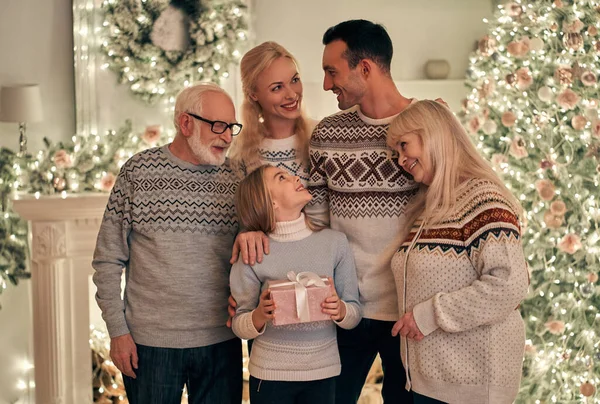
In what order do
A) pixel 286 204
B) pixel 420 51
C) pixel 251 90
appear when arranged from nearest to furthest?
pixel 286 204, pixel 251 90, pixel 420 51

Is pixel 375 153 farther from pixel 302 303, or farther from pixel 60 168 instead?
pixel 60 168

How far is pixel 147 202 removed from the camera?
8.49ft

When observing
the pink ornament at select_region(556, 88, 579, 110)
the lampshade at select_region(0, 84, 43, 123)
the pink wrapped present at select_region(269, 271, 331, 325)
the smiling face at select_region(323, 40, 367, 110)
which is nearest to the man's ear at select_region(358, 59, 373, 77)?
the smiling face at select_region(323, 40, 367, 110)

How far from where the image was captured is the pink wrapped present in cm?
230

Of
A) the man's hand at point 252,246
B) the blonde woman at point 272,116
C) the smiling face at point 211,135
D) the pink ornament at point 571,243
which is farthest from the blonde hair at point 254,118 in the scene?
the pink ornament at point 571,243

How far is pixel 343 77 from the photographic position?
2.73 metres

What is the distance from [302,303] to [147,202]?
639 mm

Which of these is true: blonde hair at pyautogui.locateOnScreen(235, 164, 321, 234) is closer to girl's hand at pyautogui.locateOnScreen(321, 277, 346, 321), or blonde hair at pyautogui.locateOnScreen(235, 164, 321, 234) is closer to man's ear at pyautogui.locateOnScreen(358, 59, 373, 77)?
girl's hand at pyautogui.locateOnScreen(321, 277, 346, 321)

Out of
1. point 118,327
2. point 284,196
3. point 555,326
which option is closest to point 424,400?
point 284,196

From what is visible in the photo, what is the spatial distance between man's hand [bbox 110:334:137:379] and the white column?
1.88 meters

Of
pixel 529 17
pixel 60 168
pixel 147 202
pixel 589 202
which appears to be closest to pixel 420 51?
pixel 529 17

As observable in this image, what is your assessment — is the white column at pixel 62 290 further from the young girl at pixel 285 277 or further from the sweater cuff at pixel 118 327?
the young girl at pixel 285 277

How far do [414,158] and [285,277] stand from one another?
537 mm

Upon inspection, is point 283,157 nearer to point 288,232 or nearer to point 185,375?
point 288,232
